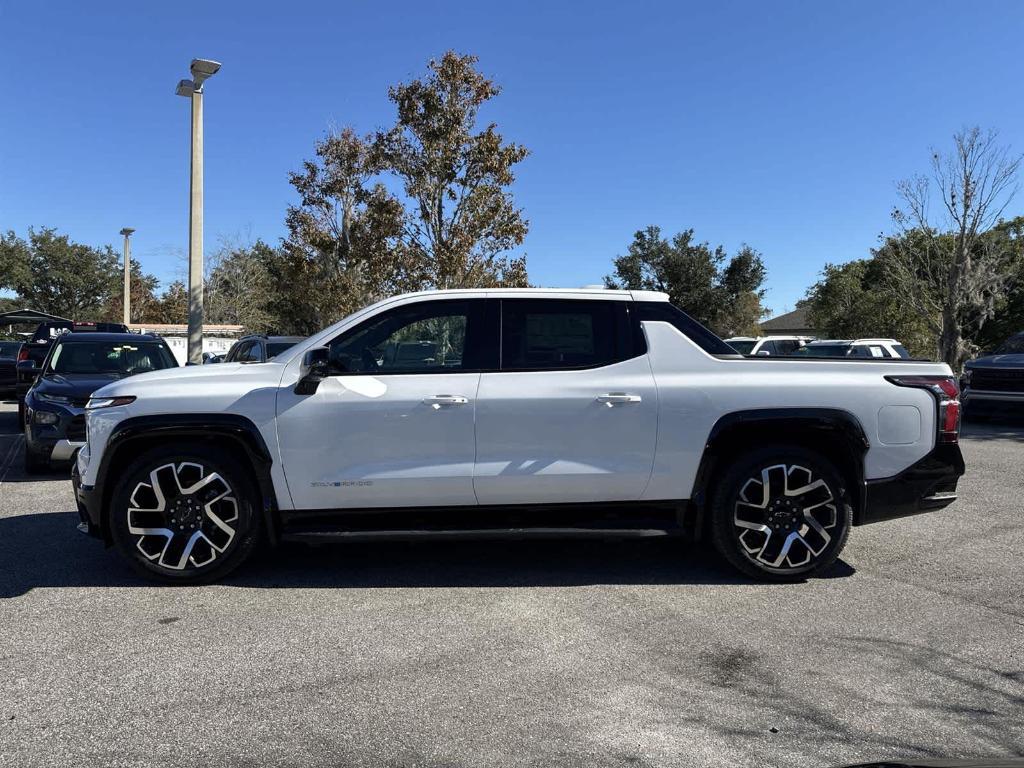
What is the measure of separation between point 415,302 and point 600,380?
1278mm

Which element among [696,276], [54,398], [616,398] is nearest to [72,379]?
[54,398]

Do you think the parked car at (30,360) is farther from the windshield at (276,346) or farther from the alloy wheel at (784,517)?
the alloy wheel at (784,517)

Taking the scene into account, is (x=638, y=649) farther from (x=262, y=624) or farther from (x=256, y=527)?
(x=256, y=527)

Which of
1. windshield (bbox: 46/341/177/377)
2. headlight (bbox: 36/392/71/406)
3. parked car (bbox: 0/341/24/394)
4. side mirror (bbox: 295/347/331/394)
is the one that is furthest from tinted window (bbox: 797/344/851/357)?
parked car (bbox: 0/341/24/394)

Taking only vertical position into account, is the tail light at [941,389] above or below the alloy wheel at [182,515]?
above

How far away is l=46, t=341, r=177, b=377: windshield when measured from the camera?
10023 mm

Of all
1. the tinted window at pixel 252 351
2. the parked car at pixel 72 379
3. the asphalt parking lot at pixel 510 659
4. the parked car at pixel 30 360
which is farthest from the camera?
the tinted window at pixel 252 351

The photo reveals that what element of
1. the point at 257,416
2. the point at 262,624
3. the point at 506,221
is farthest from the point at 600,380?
the point at 506,221

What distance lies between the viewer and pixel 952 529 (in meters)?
6.60

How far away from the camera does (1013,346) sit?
15.4 metres

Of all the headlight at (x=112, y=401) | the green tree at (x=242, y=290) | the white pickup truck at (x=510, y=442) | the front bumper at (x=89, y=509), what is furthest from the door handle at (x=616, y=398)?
the green tree at (x=242, y=290)

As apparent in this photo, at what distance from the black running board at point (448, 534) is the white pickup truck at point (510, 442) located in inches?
0.6

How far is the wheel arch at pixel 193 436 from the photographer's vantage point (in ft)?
15.8

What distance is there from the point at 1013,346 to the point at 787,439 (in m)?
12.9
